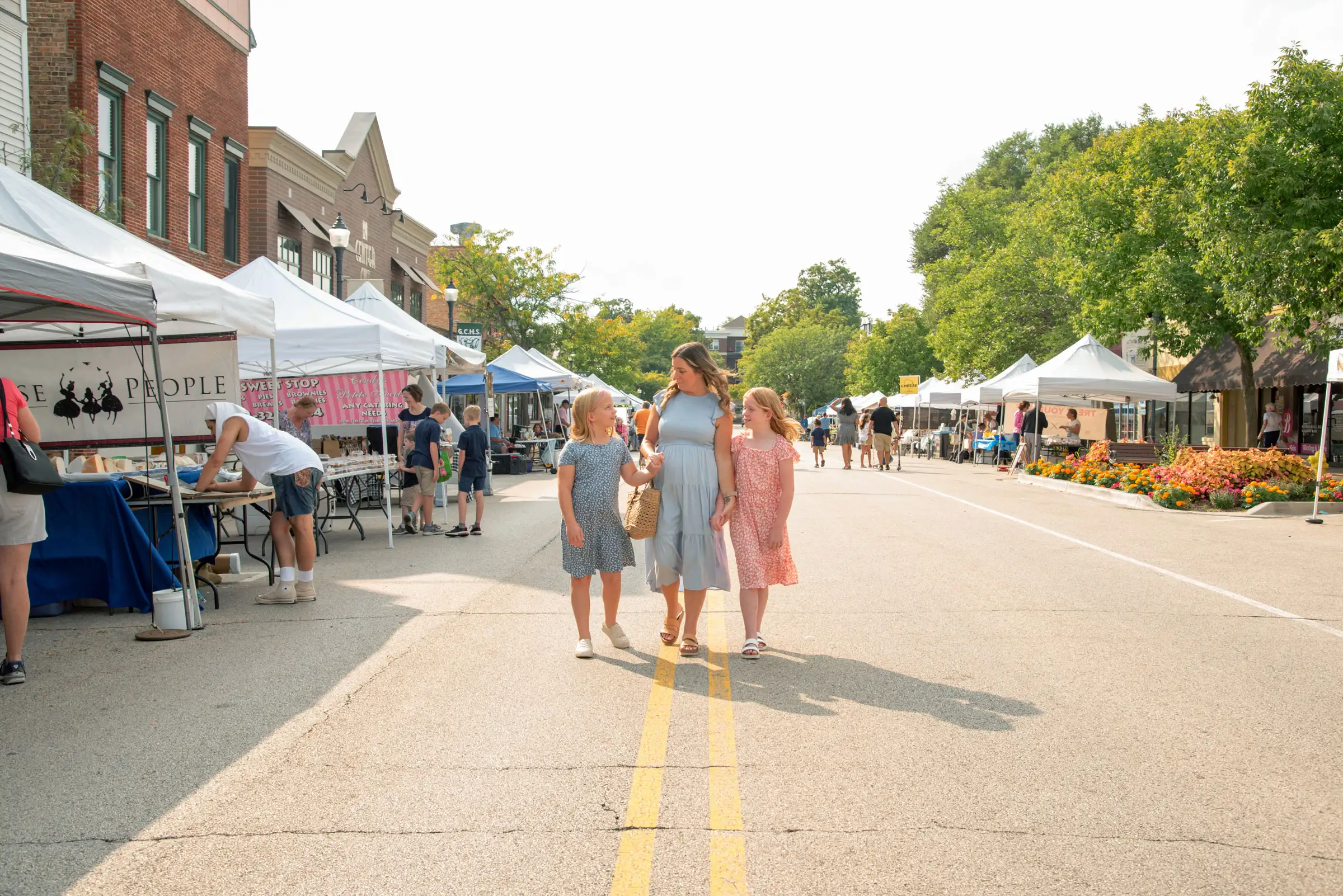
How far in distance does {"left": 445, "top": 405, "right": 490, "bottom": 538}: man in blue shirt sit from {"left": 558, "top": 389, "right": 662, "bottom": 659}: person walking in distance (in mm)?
7207

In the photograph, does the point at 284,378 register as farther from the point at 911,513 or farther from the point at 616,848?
the point at 616,848

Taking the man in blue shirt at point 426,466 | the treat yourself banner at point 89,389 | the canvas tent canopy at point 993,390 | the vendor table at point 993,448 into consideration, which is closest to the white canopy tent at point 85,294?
the treat yourself banner at point 89,389

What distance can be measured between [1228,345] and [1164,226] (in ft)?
20.1

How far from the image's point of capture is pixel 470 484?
14469 mm

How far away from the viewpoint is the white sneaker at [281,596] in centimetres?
923

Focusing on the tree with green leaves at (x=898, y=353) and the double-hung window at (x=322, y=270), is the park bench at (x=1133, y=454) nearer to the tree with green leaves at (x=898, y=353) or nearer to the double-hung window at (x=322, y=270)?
the double-hung window at (x=322, y=270)

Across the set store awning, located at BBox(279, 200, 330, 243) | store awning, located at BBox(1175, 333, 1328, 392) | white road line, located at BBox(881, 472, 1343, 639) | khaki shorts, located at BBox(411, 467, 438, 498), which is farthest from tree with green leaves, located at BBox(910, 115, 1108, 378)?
khaki shorts, located at BBox(411, 467, 438, 498)

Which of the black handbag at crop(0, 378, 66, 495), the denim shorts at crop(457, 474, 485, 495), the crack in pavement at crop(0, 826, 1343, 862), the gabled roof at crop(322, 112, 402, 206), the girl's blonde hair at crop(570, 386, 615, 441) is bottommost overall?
the crack in pavement at crop(0, 826, 1343, 862)

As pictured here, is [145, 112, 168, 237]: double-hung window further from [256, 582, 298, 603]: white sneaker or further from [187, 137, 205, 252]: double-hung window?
[256, 582, 298, 603]: white sneaker

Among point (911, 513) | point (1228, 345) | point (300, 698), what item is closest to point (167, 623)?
point (300, 698)

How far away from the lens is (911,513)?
17.0 metres

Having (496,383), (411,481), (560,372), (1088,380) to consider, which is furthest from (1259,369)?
(411,481)

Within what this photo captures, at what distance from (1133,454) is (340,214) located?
2259cm

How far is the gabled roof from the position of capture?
33.8 meters
